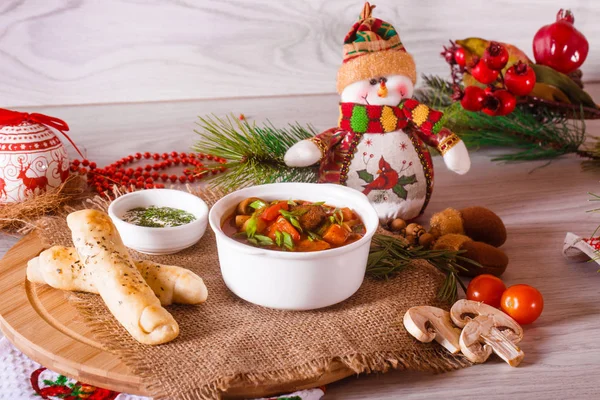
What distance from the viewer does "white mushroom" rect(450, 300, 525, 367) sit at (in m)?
1.09

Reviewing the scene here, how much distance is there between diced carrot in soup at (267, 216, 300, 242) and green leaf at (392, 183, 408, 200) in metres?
0.39

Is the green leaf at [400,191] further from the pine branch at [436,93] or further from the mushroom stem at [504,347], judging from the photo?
the pine branch at [436,93]

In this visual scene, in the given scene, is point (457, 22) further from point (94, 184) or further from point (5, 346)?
point (5, 346)

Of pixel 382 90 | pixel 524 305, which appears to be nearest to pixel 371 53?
pixel 382 90

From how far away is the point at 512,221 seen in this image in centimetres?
166

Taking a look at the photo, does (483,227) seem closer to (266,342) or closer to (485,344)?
(485,344)

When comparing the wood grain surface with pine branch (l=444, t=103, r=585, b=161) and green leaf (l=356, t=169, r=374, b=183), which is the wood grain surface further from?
green leaf (l=356, t=169, r=374, b=183)

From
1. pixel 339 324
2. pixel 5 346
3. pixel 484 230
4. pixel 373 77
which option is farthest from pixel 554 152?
pixel 5 346

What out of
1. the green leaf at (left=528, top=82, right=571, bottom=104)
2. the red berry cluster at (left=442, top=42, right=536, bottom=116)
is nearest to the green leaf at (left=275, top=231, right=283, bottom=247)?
the red berry cluster at (left=442, top=42, right=536, bottom=116)

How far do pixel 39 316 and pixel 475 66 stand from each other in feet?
3.87

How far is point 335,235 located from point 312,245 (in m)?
Answer: 0.05

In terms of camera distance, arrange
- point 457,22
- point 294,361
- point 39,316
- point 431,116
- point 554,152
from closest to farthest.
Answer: point 294,361 < point 39,316 < point 431,116 < point 554,152 < point 457,22

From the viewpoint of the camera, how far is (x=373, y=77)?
4.81 ft

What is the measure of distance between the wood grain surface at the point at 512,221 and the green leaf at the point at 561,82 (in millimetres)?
189
